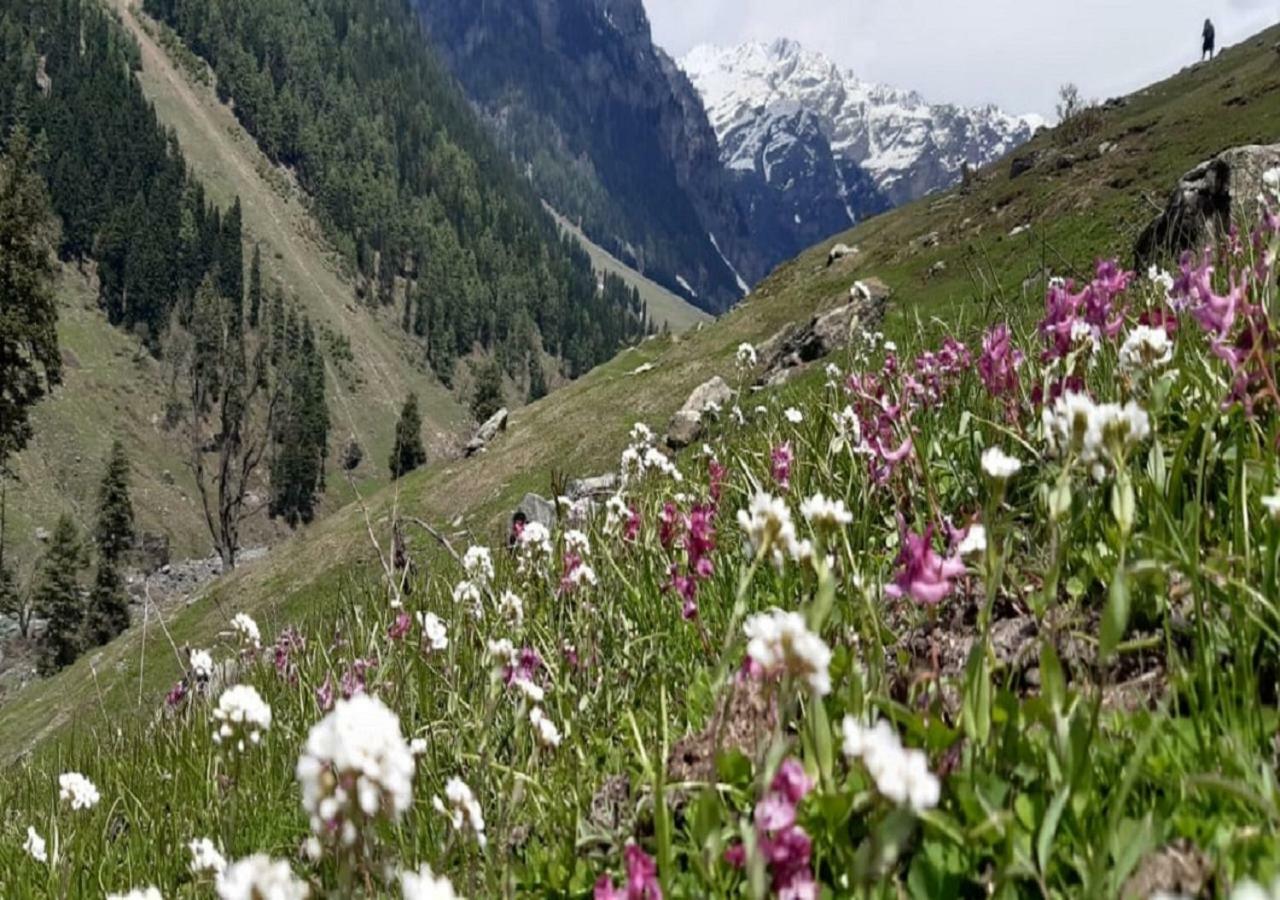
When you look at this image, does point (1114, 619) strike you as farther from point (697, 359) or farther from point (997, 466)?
point (697, 359)

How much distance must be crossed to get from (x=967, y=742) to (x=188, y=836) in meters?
3.84

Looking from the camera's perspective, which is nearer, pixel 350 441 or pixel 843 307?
pixel 843 307

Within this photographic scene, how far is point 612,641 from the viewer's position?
12.9 feet

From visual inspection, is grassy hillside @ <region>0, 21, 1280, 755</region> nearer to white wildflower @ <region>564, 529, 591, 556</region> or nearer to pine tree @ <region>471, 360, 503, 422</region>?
white wildflower @ <region>564, 529, 591, 556</region>

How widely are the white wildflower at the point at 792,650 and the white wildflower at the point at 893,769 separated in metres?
0.16

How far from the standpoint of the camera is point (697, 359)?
37094 millimetres

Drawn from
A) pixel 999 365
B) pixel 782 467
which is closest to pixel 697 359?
pixel 782 467

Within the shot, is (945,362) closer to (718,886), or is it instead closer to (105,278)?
(718,886)

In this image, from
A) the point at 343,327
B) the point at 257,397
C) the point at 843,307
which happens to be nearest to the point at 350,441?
the point at 257,397

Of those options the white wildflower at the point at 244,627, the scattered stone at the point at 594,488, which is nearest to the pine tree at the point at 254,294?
the scattered stone at the point at 594,488

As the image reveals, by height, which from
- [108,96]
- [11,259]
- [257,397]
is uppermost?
[108,96]

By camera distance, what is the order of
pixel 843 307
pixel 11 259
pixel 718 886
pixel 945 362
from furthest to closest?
pixel 11 259, pixel 843 307, pixel 945 362, pixel 718 886

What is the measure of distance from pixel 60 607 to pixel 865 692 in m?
73.7

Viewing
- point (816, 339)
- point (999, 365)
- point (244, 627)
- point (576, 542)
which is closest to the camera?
point (999, 365)
